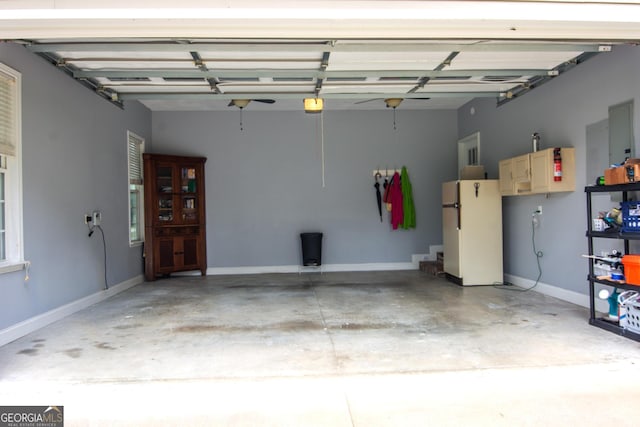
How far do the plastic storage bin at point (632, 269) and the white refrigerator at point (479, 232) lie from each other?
2459 millimetres

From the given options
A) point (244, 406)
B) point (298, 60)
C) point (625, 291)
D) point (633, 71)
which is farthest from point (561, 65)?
point (244, 406)

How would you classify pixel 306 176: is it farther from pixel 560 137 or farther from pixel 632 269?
pixel 632 269

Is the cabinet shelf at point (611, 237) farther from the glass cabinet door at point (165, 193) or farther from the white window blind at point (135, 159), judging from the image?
the white window blind at point (135, 159)

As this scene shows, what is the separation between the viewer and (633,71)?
3.80 m

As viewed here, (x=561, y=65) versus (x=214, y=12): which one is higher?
(x=561, y=65)

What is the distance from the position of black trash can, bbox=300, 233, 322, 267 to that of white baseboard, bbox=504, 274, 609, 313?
10.1ft

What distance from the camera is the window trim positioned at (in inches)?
145

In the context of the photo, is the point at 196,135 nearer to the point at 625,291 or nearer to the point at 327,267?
the point at 327,267

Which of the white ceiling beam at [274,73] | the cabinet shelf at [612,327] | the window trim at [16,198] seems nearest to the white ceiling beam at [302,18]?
the window trim at [16,198]

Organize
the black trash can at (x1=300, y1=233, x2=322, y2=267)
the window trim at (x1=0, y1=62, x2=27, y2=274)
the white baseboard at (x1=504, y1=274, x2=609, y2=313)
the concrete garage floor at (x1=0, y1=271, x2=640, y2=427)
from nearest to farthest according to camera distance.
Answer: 1. the concrete garage floor at (x1=0, y1=271, x2=640, y2=427)
2. the window trim at (x1=0, y1=62, x2=27, y2=274)
3. the white baseboard at (x1=504, y1=274, x2=609, y2=313)
4. the black trash can at (x1=300, y1=233, x2=322, y2=267)

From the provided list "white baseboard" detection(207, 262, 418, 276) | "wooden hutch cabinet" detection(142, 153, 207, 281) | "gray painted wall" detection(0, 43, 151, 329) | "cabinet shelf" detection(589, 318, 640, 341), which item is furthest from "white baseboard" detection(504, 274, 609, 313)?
"gray painted wall" detection(0, 43, 151, 329)

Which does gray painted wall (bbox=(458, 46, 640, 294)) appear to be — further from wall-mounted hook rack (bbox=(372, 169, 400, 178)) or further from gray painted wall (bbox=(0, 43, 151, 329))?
gray painted wall (bbox=(0, 43, 151, 329))

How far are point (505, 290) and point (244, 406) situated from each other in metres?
4.23

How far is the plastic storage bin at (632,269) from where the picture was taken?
329cm
